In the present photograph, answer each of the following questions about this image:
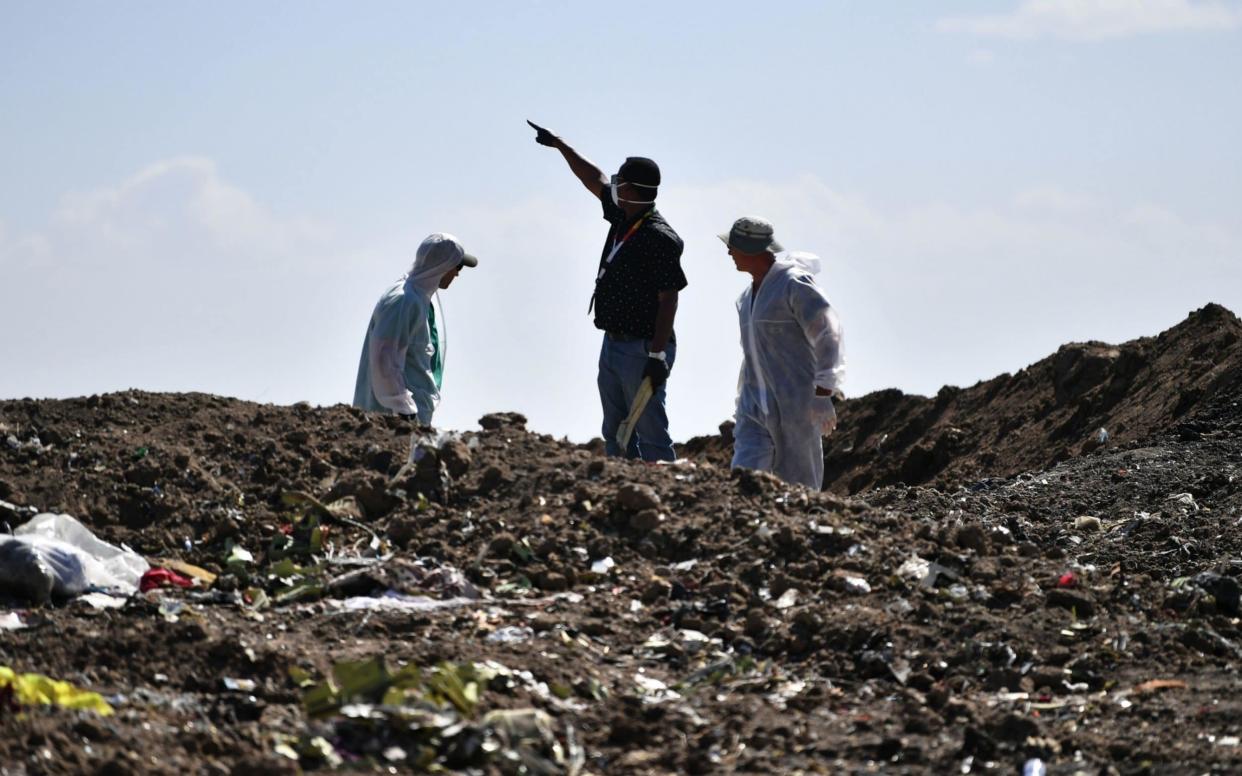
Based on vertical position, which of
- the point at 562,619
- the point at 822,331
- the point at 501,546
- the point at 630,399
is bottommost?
the point at 562,619

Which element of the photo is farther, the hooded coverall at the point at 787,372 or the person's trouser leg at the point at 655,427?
the person's trouser leg at the point at 655,427

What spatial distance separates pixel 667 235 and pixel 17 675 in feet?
16.7

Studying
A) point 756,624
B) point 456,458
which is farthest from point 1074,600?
point 456,458

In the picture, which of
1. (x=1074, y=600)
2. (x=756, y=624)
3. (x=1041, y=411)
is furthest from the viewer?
(x=1041, y=411)

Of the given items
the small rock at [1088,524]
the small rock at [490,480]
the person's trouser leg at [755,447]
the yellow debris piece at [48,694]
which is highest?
the person's trouser leg at [755,447]

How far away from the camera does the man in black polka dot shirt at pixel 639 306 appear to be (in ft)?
33.0

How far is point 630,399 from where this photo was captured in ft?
33.3

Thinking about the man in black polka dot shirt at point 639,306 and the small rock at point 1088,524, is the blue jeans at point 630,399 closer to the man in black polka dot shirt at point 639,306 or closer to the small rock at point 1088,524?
the man in black polka dot shirt at point 639,306

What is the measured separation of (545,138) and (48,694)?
6461mm

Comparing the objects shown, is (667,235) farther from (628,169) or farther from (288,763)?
(288,763)

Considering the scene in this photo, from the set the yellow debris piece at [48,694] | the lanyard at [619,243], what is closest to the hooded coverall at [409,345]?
the lanyard at [619,243]

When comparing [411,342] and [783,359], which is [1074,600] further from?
[411,342]

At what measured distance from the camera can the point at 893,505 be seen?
13.1 m

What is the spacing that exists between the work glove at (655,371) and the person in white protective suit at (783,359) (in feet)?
1.46
